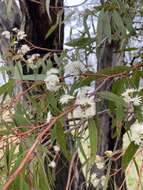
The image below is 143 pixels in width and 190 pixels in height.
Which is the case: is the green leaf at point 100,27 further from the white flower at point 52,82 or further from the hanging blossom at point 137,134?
the hanging blossom at point 137,134

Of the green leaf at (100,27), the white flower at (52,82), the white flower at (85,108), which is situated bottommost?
the white flower at (85,108)

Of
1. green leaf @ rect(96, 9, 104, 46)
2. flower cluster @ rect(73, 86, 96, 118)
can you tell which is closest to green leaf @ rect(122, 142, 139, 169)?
flower cluster @ rect(73, 86, 96, 118)


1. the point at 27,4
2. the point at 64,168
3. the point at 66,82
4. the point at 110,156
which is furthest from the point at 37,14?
the point at 110,156

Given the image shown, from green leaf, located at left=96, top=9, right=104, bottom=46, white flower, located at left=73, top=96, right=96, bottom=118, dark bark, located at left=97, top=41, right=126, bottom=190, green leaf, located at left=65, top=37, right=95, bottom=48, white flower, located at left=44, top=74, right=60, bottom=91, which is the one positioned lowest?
dark bark, located at left=97, top=41, right=126, bottom=190

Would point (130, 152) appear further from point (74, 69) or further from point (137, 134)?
point (74, 69)

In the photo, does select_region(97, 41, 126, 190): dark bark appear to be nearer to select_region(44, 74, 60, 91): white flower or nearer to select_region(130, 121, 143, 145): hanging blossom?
select_region(44, 74, 60, 91): white flower

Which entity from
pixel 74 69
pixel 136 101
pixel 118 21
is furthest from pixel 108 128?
pixel 136 101

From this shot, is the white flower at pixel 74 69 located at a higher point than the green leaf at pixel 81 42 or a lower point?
lower

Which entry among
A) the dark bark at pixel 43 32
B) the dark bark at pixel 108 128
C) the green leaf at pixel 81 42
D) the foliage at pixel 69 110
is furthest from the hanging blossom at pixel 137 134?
the dark bark at pixel 43 32

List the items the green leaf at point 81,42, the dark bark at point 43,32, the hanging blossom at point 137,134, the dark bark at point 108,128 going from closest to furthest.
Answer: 1. the hanging blossom at point 137,134
2. the green leaf at point 81,42
3. the dark bark at point 108,128
4. the dark bark at point 43,32

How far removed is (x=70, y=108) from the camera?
2.80ft

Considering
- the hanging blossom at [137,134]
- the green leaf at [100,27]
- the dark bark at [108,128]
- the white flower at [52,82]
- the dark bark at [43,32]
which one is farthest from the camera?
the dark bark at [43,32]

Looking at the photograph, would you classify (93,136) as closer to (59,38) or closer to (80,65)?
(80,65)

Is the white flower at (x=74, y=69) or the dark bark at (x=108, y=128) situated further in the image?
the dark bark at (x=108, y=128)
